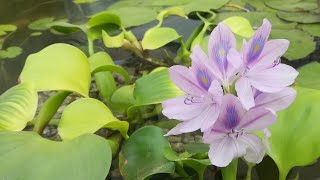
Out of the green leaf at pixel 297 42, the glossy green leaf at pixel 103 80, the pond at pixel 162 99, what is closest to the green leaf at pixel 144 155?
the pond at pixel 162 99

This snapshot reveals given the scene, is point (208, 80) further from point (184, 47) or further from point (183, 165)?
point (184, 47)

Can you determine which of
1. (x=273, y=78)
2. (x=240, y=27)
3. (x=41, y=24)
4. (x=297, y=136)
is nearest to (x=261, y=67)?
(x=273, y=78)

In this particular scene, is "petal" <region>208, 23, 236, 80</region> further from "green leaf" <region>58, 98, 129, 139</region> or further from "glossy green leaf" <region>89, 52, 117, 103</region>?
"glossy green leaf" <region>89, 52, 117, 103</region>

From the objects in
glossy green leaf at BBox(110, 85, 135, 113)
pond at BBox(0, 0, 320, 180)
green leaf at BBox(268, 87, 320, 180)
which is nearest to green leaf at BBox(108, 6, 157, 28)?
pond at BBox(0, 0, 320, 180)

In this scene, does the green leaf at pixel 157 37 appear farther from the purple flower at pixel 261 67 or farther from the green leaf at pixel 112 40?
the purple flower at pixel 261 67

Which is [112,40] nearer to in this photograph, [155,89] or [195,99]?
[155,89]

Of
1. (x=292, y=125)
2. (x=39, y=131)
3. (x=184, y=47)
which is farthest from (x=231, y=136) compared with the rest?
(x=184, y=47)

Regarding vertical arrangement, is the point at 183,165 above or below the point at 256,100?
below
